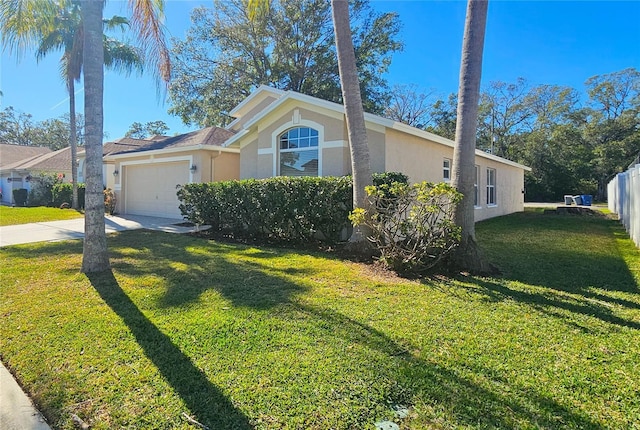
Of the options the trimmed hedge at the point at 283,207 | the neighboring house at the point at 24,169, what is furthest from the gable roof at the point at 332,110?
the neighboring house at the point at 24,169

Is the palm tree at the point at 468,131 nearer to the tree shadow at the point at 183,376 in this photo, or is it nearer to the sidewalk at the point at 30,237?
the tree shadow at the point at 183,376

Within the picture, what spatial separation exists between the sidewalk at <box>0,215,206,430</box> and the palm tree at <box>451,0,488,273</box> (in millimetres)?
6339

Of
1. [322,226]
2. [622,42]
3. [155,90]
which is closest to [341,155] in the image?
[322,226]

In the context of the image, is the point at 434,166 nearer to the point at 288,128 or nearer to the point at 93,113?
the point at 288,128

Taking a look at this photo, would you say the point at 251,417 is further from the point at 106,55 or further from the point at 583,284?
the point at 106,55

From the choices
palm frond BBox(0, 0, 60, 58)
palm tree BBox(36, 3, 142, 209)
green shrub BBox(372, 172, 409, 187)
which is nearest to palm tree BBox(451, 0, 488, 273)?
green shrub BBox(372, 172, 409, 187)

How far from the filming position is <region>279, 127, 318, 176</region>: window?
37.6ft

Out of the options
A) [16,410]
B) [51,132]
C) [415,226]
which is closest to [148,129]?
[51,132]

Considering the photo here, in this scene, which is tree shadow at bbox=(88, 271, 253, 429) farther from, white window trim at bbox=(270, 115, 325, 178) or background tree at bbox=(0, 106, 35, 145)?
background tree at bbox=(0, 106, 35, 145)

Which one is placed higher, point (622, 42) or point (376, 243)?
point (622, 42)

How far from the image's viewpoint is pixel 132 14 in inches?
294

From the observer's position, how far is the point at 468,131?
6727 millimetres

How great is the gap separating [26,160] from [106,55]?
19.1 m

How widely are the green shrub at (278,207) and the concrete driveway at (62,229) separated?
1.89 m
